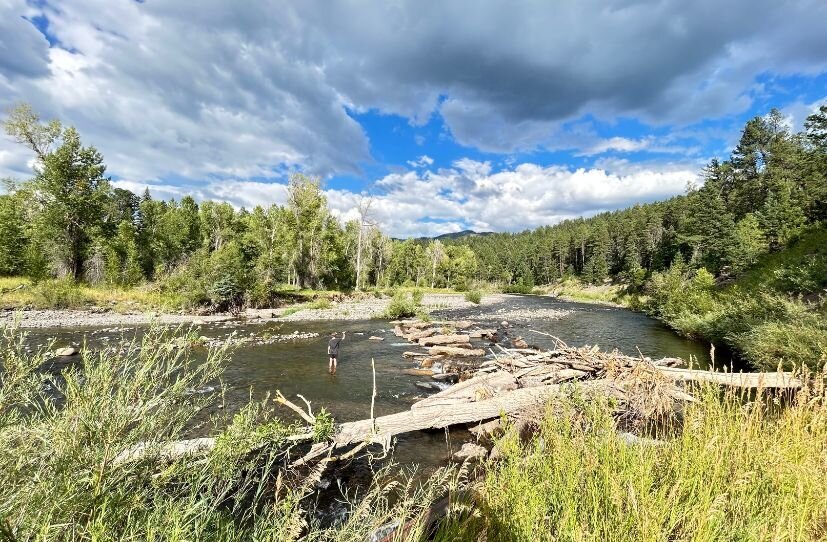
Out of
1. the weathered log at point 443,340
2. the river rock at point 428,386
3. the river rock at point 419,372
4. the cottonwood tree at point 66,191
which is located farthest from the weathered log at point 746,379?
the cottonwood tree at point 66,191

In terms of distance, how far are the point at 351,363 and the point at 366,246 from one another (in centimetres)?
5031

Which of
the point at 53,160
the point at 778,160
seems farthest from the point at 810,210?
the point at 53,160

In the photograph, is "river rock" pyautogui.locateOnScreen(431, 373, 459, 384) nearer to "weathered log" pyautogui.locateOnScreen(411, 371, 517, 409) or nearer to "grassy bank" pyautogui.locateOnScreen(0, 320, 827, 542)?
"weathered log" pyautogui.locateOnScreen(411, 371, 517, 409)

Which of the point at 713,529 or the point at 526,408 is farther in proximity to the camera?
the point at 526,408

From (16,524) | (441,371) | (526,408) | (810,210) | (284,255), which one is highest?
(810,210)

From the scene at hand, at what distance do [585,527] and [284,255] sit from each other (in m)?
49.9

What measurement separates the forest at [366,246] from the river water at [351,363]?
4.35 meters

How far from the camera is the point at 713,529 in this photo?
8.80 feet

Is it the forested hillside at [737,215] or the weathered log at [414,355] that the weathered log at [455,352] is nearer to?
the weathered log at [414,355]

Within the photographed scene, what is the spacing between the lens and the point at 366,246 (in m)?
65.5

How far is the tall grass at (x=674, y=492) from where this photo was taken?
8.72ft

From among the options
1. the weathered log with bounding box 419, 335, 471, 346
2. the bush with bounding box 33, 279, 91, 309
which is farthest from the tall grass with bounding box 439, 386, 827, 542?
the bush with bounding box 33, 279, 91, 309

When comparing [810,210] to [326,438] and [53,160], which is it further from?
[53,160]

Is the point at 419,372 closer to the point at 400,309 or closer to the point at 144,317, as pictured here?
the point at 400,309
